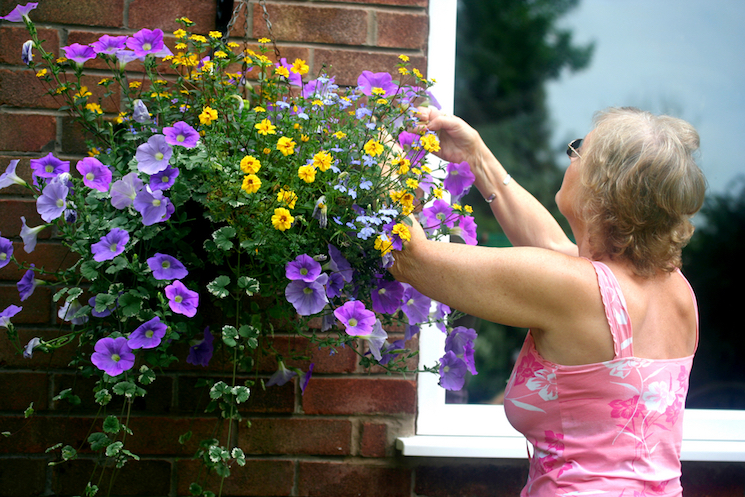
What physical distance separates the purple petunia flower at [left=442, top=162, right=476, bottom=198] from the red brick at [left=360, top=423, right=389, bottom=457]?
72 cm

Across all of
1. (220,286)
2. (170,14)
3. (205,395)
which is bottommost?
(205,395)

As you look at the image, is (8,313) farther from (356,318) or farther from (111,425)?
(356,318)

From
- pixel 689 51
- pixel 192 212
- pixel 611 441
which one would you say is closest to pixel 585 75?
pixel 689 51

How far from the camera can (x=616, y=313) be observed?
0.95 meters

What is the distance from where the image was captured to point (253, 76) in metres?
1.37

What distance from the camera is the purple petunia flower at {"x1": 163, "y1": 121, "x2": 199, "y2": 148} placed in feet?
2.90

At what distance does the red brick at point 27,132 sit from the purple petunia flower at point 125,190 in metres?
0.64

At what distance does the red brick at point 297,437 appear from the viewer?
1.39 metres

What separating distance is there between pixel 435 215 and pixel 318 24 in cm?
71

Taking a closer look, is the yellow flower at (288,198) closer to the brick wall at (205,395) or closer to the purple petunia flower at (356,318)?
the purple petunia flower at (356,318)

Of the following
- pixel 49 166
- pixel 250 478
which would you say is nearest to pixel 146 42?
pixel 49 166

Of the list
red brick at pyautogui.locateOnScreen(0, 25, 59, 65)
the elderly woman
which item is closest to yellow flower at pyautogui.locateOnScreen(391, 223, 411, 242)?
the elderly woman

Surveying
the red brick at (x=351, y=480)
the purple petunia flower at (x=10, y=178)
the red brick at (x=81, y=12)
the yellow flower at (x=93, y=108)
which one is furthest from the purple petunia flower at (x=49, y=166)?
the red brick at (x=351, y=480)

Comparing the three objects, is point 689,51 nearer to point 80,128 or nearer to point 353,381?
point 353,381
